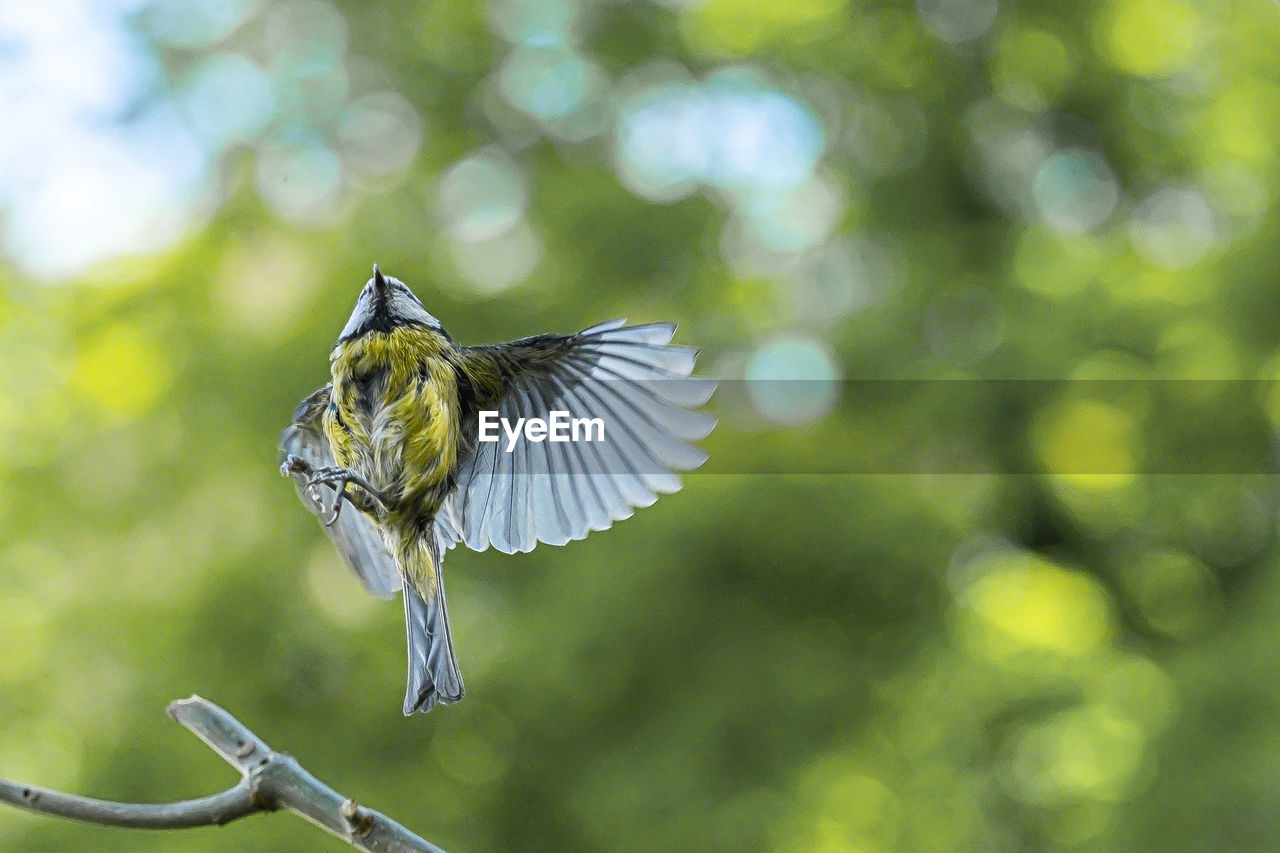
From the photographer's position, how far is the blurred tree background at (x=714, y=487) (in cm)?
417

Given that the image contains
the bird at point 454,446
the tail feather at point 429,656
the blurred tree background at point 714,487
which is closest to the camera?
the tail feather at point 429,656

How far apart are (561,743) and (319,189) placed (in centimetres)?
219

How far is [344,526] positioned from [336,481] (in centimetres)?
26

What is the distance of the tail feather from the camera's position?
22.7 inches

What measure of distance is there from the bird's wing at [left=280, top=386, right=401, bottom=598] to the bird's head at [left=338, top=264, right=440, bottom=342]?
1.8 inches

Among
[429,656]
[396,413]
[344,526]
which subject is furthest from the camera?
[344,526]

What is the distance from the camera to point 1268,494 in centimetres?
484

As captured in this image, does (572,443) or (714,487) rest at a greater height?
(714,487)

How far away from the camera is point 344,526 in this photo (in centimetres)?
91

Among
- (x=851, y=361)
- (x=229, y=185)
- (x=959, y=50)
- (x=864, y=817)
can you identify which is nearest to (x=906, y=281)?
(x=851, y=361)

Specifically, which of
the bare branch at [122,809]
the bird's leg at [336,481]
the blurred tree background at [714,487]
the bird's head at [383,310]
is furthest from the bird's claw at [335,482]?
the blurred tree background at [714,487]

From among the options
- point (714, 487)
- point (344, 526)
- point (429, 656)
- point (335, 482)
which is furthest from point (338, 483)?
point (714, 487)

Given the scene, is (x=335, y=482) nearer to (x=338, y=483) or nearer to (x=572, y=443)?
(x=338, y=483)

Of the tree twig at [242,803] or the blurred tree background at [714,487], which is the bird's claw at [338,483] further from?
the blurred tree background at [714,487]
